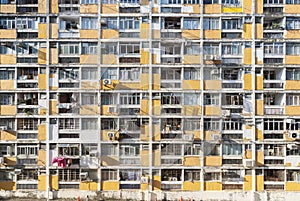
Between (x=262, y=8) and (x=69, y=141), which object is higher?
(x=262, y=8)

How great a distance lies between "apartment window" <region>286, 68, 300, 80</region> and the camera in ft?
20.2

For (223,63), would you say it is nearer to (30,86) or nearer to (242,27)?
(242,27)

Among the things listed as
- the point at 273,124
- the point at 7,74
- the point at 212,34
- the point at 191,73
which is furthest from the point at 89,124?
the point at 273,124

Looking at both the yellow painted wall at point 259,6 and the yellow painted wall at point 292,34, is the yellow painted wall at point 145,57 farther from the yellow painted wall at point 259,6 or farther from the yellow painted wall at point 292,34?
the yellow painted wall at point 292,34

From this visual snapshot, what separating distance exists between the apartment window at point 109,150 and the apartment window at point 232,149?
7.15 feet

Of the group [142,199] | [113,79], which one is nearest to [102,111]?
[113,79]

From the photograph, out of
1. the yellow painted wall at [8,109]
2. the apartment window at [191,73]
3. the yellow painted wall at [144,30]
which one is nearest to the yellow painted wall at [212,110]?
the apartment window at [191,73]

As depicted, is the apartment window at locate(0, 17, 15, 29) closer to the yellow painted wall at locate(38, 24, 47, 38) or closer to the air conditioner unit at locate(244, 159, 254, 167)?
the yellow painted wall at locate(38, 24, 47, 38)

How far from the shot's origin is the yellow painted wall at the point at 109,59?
6102 mm

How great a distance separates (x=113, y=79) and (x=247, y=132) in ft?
9.50

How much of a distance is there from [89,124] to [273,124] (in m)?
→ 3.71

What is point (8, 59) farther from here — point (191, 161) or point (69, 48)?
point (191, 161)

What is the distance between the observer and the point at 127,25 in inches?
241

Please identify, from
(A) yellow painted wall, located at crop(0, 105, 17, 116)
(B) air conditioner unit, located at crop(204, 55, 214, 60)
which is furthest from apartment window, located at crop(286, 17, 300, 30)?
(A) yellow painted wall, located at crop(0, 105, 17, 116)
